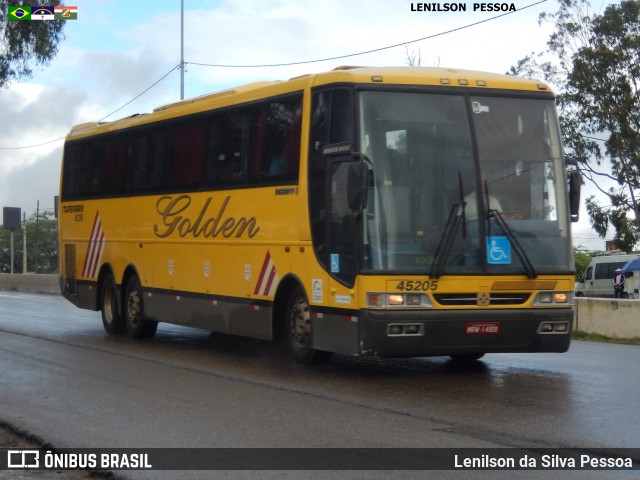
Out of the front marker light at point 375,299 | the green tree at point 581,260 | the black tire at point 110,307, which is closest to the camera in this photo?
the front marker light at point 375,299

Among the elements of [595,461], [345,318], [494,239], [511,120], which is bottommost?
[595,461]

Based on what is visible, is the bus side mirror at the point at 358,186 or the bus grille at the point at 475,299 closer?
the bus side mirror at the point at 358,186

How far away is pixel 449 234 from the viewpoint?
11.6m

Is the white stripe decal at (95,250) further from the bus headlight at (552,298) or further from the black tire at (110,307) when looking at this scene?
the bus headlight at (552,298)

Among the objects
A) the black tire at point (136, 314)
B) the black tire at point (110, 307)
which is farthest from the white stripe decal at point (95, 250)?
the black tire at point (136, 314)

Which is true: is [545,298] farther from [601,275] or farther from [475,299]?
[601,275]

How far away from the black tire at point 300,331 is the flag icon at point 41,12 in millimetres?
17507

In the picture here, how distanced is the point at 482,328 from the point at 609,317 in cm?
814

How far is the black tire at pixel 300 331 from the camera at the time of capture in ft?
42.0

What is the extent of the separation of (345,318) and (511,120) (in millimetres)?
2903

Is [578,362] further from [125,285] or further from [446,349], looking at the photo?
[125,285]

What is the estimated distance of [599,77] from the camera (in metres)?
47.9

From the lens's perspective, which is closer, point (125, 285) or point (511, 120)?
point (511, 120)

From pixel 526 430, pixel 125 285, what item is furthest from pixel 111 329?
pixel 526 430
